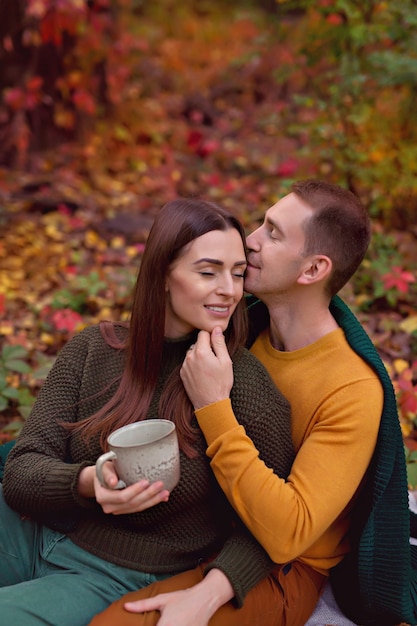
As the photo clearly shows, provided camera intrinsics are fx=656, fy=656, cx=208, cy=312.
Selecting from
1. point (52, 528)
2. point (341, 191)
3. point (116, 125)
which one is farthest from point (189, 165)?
point (52, 528)

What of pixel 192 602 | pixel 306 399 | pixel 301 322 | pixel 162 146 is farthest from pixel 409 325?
pixel 162 146

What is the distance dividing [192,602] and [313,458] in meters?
0.53

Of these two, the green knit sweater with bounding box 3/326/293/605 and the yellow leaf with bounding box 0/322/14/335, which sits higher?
the green knit sweater with bounding box 3/326/293/605

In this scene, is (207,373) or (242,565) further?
(207,373)

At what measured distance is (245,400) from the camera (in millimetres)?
2064

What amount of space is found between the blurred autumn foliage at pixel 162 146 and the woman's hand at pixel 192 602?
62.4 inches

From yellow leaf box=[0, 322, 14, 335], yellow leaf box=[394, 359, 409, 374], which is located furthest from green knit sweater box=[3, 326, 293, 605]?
yellow leaf box=[0, 322, 14, 335]

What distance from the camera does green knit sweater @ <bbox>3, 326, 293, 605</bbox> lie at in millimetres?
1998

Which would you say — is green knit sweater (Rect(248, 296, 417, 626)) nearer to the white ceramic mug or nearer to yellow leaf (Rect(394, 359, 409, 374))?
the white ceramic mug

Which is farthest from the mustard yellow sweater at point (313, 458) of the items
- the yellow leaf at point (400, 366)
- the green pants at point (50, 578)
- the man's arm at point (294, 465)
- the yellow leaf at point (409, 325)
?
the yellow leaf at point (409, 325)

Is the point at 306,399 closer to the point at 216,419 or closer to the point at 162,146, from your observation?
the point at 216,419

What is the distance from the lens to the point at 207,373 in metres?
2.03

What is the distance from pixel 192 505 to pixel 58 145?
5768 mm

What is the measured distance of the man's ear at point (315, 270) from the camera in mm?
2217
